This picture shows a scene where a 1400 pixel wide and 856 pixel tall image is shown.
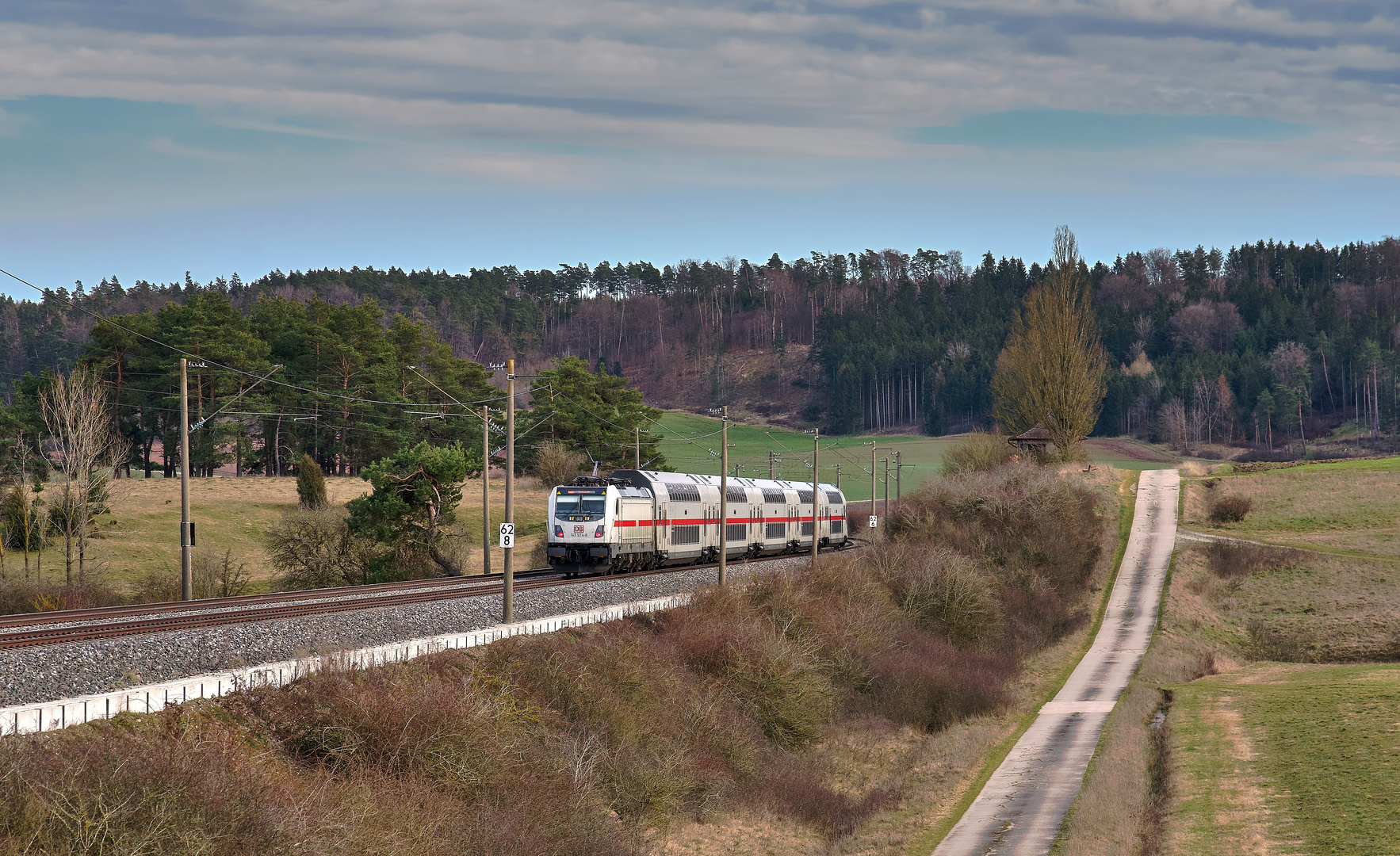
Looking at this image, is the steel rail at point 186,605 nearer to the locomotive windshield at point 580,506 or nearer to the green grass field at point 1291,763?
the locomotive windshield at point 580,506

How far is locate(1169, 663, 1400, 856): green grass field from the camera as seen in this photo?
25.8m

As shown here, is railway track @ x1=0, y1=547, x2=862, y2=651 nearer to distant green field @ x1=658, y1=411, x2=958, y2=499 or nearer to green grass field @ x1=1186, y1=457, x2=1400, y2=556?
green grass field @ x1=1186, y1=457, x2=1400, y2=556

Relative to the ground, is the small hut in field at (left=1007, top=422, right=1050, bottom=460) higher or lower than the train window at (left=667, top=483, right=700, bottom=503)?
higher

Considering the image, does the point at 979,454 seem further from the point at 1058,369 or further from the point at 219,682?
the point at 219,682

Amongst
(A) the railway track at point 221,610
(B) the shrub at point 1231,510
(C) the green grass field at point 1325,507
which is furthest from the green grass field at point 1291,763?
(B) the shrub at point 1231,510

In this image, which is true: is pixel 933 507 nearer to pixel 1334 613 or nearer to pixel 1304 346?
pixel 1334 613

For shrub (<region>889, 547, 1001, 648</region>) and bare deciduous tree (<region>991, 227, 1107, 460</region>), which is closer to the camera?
shrub (<region>889, 547, 1001, 648</region>)

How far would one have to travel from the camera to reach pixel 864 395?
197 metres

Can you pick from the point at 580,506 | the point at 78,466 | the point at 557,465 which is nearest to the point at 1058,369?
the point at 557,465

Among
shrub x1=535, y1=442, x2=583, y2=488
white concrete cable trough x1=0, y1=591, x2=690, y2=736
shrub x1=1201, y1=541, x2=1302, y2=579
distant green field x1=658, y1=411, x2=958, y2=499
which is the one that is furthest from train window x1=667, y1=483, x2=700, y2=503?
distant green field x1=658, y1=411, x2=958, y2=499

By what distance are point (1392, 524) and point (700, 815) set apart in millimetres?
68519

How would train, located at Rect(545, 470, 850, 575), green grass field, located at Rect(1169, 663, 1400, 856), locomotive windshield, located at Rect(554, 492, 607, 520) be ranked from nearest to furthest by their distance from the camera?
green grass field, located at Rect(1169, 663, 1400, 856) → locomotive windshield, located at Rect(554, 492, 607, 520) → train, located at Rect(545, 470, 850, 575)

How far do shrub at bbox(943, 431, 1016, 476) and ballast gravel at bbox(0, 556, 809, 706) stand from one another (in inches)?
2435

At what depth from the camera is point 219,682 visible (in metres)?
18.3
